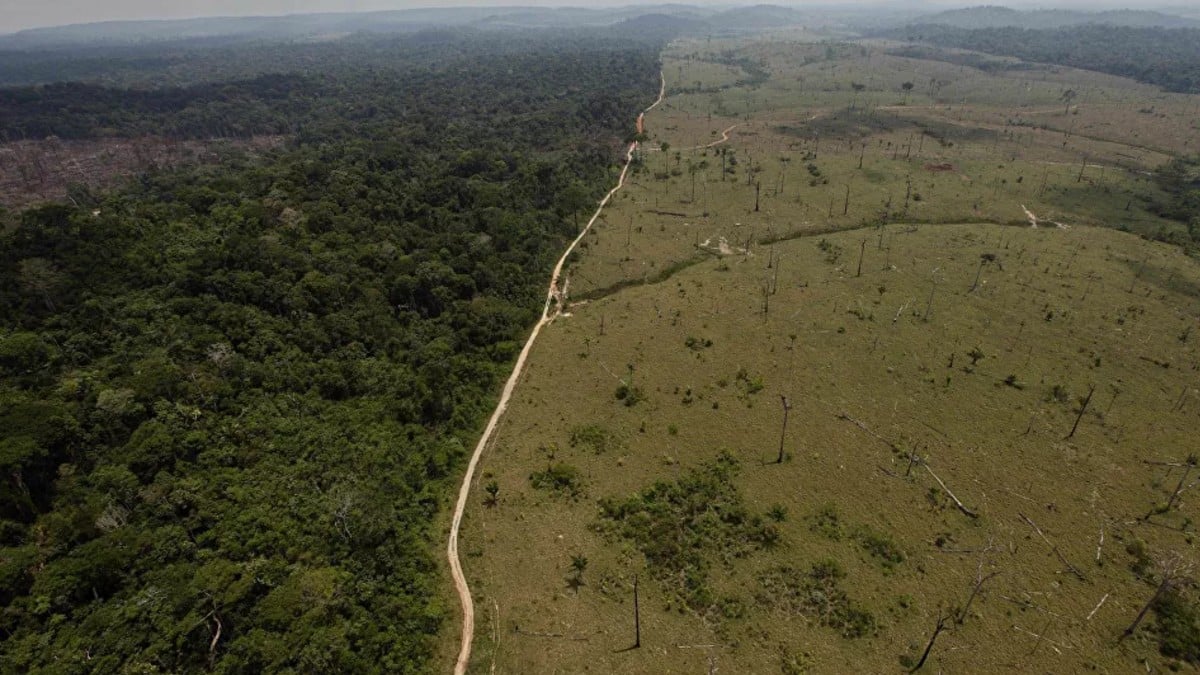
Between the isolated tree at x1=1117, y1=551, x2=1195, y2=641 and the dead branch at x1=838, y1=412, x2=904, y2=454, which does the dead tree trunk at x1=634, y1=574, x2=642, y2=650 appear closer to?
the dead branch at x1=838, y1=412, x2=904, y2=454

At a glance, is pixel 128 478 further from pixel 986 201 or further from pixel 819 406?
pixel 986 201

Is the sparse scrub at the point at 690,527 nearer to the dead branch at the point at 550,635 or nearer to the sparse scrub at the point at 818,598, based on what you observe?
the sparse scrub at the point at 818,598

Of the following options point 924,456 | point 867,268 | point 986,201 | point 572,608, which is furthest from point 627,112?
point 572,608

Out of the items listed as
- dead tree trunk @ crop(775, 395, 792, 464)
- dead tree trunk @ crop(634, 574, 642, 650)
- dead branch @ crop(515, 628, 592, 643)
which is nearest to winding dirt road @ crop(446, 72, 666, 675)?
dead branch @ crop(515, 628, 592, 643)

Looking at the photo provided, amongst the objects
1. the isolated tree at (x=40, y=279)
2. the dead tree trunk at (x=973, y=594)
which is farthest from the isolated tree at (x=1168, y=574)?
the isolated tree at (x=40, y=279)

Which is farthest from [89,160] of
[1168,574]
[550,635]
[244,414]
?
[1168,574]

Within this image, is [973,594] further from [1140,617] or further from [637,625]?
[637,625]

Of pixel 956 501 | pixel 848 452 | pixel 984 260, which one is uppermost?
pixel 984 260
